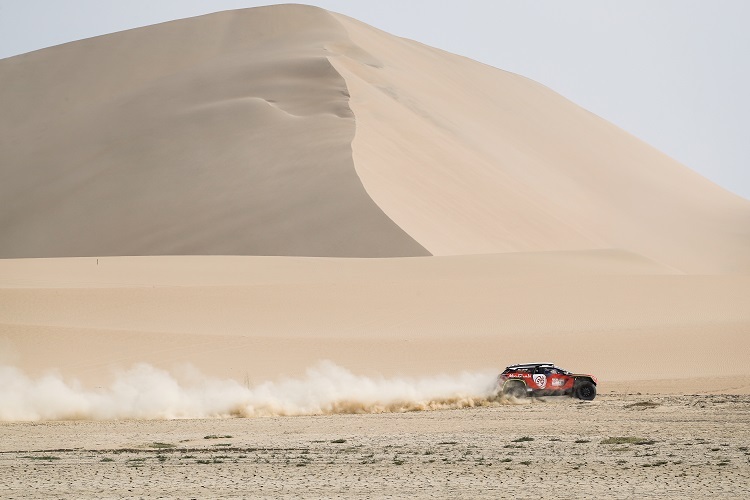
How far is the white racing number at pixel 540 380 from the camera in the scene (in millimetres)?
23094

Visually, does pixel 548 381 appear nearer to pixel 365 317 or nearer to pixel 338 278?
pixel 365 317

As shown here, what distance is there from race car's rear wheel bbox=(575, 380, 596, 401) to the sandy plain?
0.98 meters

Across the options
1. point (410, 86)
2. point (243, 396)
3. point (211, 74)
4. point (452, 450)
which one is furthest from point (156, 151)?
point (452, 450)

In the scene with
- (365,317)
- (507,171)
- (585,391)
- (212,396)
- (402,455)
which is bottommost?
(402,455)

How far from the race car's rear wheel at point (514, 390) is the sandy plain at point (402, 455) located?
1.21 m

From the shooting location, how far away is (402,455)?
15.6 meters

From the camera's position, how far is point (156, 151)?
238 feet

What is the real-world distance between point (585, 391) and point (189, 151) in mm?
51681

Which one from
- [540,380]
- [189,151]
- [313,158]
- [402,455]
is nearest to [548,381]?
[540,380]

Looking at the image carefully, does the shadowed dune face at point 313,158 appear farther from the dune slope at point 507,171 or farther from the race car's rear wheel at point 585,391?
the race car's rear wheel at point 585,391

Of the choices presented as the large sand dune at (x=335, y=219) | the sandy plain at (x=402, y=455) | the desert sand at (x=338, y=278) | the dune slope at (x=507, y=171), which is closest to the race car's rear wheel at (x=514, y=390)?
the desert sand at (x=338, y=278)

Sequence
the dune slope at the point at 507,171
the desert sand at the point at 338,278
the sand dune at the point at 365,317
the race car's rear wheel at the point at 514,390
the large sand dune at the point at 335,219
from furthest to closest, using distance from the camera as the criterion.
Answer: the dune slope at the point at 507,171, the large sand dune at the point at 335,219, the sand dune at the point at 365,317, the race car's rear wheel at the point at 514,390, the desert sand at the point at 338,278

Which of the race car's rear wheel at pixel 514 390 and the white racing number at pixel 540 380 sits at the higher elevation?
the white racing number at pixel 540 380

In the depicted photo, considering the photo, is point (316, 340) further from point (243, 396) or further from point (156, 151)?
point (156, 151)
